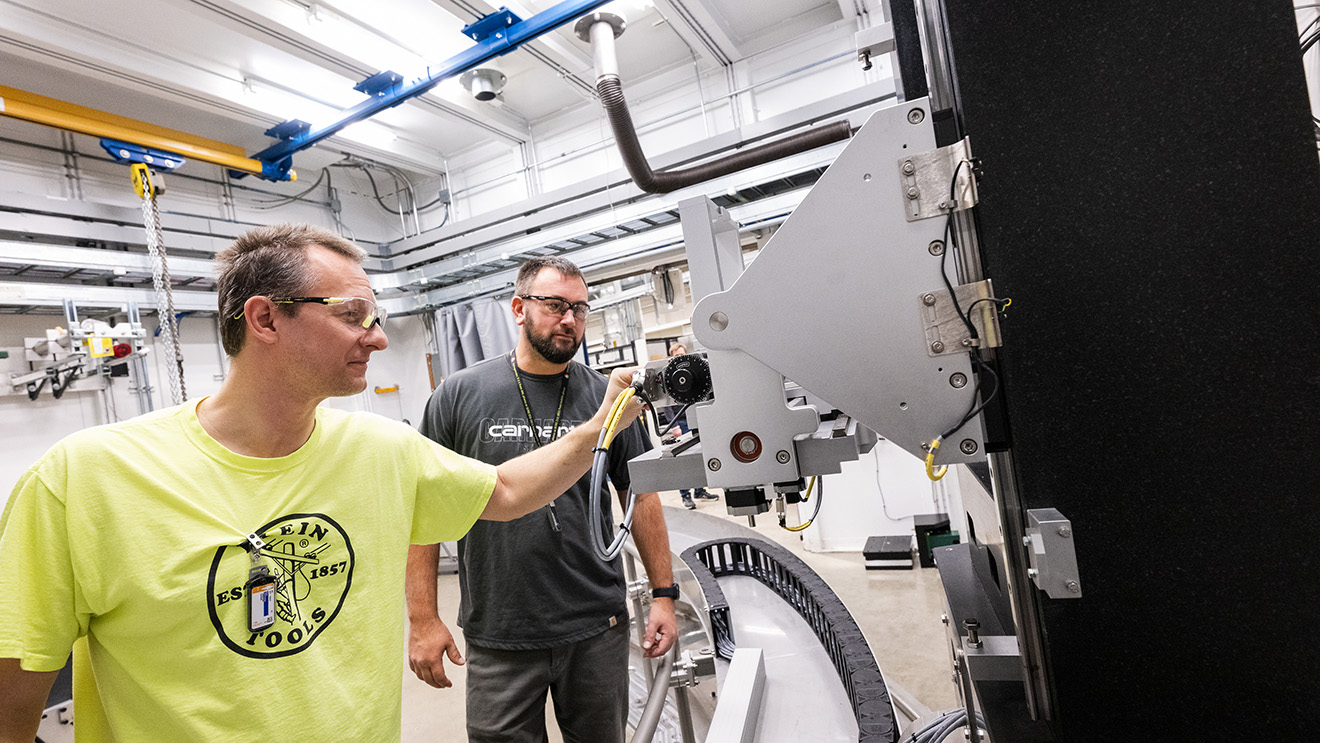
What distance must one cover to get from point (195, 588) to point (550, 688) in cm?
104

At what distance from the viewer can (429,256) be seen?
4477 mm

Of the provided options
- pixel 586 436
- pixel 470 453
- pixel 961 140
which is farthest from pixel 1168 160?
pixel 470 453

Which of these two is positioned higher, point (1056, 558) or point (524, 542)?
point (1056, 558)

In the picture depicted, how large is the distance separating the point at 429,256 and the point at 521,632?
3.66 metres

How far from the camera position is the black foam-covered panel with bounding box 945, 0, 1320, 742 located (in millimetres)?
616

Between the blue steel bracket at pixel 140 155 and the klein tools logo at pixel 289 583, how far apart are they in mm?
3297

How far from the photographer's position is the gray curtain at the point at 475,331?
188 inches

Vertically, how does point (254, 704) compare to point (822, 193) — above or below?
below

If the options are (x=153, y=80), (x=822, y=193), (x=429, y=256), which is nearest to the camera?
(x=822, y=193)

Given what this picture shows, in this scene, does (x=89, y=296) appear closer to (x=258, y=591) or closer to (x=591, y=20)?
(x=591, y=20)

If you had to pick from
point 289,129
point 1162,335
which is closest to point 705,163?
point 1162,335

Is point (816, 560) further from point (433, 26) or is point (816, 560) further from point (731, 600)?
point (433, 26)

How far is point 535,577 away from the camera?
1.53 m

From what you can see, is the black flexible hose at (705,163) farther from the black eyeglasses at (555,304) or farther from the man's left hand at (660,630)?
the man's left hand at (660,630)
